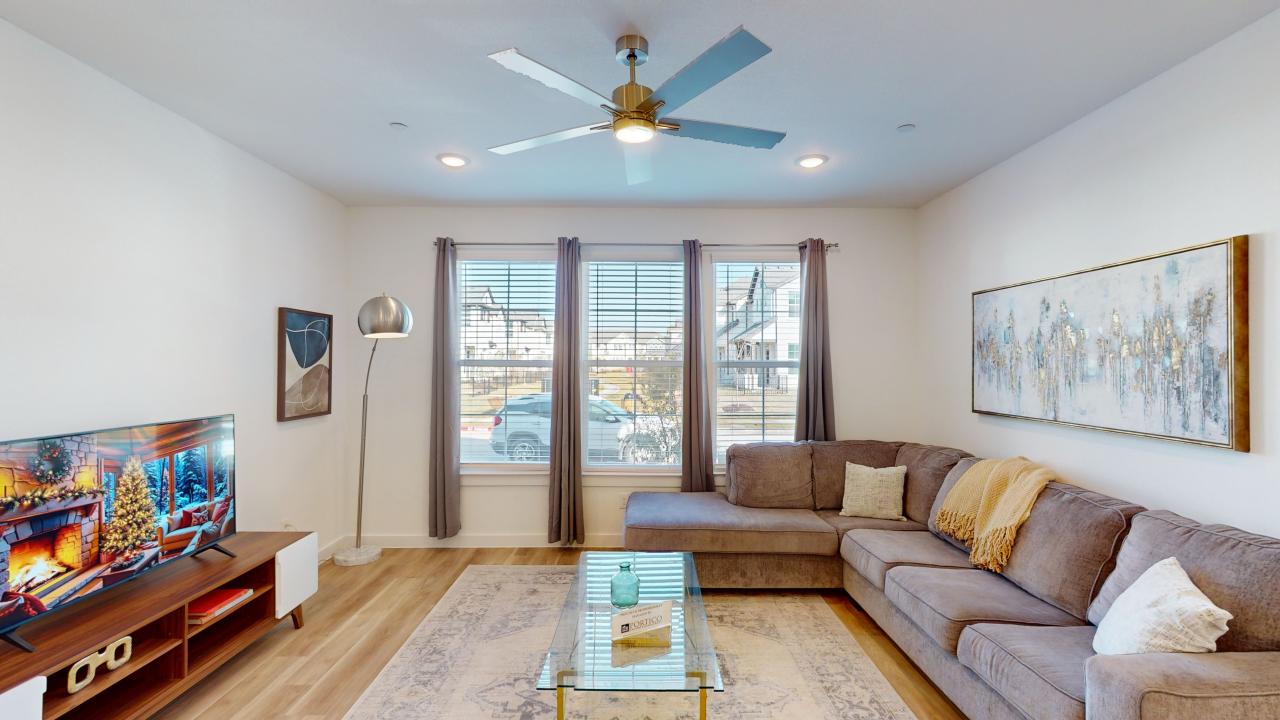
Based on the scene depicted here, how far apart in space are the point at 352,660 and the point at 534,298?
2.70 metres

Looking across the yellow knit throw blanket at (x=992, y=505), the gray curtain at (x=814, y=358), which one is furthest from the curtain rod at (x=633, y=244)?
the yellow knit throw blanket at (x=992, y=505)

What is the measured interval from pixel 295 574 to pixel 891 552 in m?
3.18

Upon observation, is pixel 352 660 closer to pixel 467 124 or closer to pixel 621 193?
pixel 467 124

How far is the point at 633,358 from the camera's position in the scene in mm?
4410

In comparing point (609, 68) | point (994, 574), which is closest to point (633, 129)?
point (609, 68)

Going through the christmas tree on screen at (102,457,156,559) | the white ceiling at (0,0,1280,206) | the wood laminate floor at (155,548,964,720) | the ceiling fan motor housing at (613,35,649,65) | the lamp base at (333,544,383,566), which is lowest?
the wood laminate floor at (155,548,964,720)

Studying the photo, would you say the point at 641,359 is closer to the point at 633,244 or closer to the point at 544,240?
the point at 633,244

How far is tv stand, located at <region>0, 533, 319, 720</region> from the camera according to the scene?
5.79 ft

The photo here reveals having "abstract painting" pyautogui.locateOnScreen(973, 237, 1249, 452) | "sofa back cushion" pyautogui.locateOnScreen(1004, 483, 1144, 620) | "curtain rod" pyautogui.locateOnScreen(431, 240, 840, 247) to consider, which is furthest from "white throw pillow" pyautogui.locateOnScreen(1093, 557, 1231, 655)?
"curtain rod" pyautogui.locateOnScreen(431, 240, 840, 247)

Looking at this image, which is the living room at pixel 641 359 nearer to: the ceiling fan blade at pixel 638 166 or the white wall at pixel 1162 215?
the white wall at pixel 1162 215

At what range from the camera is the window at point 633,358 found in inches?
173

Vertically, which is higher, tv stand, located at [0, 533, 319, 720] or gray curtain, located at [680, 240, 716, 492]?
gray curtain, located at [680, 240, 716, 492]

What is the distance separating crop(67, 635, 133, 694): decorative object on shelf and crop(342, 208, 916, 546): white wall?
7.45 feet

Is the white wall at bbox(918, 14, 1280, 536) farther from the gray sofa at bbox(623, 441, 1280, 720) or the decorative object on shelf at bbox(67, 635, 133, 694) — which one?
the decorative object on shelf at bbox(67, 635, 133, 694)
